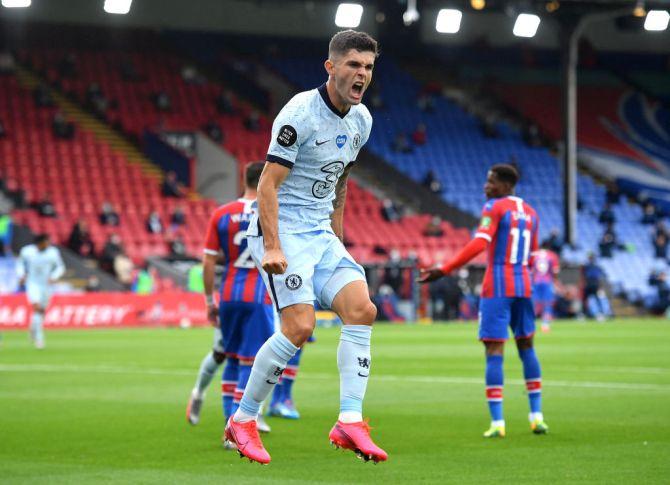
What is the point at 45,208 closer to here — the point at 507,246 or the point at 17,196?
the point at 17,196

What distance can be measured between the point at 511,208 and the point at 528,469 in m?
3.05

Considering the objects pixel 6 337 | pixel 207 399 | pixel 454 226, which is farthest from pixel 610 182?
pixel 207 399

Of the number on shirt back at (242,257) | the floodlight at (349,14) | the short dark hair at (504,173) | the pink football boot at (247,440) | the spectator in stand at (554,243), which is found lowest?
the pink football boot at (247,440)

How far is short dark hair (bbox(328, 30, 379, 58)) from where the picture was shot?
7.00 m

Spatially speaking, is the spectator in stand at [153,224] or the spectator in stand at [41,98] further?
the spectator in stand at [41,98]

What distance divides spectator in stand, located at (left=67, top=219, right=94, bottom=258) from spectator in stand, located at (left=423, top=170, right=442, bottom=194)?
14.7 meters

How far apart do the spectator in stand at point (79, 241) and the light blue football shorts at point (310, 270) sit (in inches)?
1090

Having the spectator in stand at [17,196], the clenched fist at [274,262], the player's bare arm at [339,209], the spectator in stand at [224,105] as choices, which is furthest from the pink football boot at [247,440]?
the spectator in stand at [224,105]

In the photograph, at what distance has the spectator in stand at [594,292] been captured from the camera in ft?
127

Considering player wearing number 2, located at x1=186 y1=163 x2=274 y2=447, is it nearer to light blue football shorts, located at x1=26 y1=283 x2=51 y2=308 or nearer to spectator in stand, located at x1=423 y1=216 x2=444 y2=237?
light blue football shorts, located at x1=26 y1=283 x2=51 y2=308

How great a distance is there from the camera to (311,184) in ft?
23.8

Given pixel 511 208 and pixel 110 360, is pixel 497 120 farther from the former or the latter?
pixel 511 208

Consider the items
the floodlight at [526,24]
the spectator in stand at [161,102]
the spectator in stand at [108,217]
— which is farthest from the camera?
the spectator in stand at [161,102]

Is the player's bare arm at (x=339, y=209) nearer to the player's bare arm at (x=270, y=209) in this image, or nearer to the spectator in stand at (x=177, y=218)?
the player's bare arm at (x=270, y=209)
